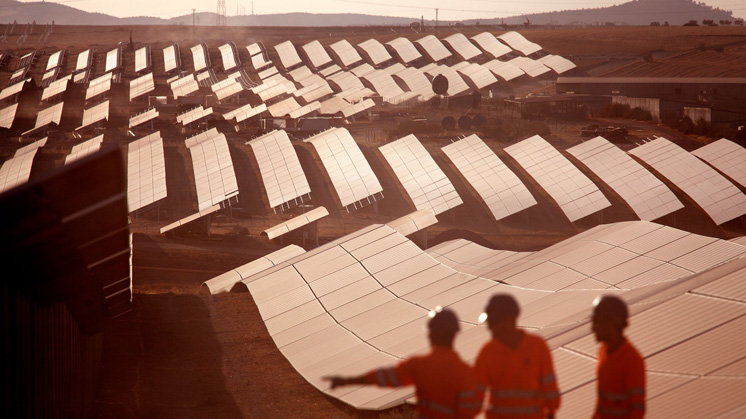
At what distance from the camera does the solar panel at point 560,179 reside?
3394 centimetres

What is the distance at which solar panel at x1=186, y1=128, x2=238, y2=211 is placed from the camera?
36656 mm

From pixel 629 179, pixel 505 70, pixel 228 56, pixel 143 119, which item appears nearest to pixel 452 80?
pixel 505 70

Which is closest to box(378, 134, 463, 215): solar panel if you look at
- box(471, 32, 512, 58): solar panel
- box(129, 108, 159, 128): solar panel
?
box(129, 108, 159, 128): solar panel

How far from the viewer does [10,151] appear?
53.7m

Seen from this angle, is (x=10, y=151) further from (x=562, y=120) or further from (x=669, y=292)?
(x=669, y=292)

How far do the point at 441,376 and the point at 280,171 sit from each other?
1386 inches

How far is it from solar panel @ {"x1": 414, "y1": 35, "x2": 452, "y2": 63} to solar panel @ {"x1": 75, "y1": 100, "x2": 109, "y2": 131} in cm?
4164

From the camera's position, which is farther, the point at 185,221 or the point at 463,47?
the point at 463,47

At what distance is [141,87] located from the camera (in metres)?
75.0

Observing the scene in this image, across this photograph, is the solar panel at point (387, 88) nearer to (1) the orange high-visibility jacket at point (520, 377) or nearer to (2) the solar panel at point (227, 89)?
(2) the solar panel at point (227, 89)

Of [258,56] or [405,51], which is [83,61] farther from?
[405,51]

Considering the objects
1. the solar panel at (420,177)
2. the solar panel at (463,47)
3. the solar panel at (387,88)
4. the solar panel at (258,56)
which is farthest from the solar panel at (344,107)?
the solar panel at (258,56)

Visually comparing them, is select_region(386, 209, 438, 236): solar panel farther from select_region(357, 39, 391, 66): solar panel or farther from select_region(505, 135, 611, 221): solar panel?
select_region(357, 39, 391, 66): solar panel

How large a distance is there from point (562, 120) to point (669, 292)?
49.8 metres
